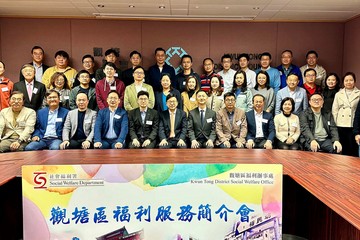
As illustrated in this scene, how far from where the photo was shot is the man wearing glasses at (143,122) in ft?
14.8

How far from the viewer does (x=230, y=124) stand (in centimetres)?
459

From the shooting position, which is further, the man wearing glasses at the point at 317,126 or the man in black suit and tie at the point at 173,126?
the man in black suit and tie at the point at 173,126

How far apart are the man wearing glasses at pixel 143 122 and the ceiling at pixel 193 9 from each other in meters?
1.66

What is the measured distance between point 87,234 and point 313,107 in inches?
142

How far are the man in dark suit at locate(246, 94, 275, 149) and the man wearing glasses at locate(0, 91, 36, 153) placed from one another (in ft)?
9.65

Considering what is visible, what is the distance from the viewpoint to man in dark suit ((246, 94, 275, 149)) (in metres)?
4.47

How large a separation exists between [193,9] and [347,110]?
114 inches

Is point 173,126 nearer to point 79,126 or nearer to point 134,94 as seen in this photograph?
point 134,94

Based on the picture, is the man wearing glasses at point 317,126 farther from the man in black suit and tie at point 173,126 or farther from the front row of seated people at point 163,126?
the man in black suit and tie at point 173,126

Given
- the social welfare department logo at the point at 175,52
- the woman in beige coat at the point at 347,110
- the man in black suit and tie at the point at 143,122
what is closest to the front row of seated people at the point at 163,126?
the man in black suit and tie at the point at 143,122

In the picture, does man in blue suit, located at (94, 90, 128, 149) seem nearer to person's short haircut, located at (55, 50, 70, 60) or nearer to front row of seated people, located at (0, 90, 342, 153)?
front row of seated people, located at (0, 90, 342, 153)

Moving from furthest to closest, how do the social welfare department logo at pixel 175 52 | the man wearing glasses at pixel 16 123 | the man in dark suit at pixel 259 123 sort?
the social welfare department logo at pixel 175 52 → the man in dark suit at pixel 259 123 → the man wearing glasses at pixel 16 123

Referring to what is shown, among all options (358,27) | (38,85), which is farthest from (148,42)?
(358,27)

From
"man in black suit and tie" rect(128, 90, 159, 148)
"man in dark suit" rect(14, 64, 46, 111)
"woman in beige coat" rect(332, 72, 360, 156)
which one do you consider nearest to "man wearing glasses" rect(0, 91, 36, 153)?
"man in dark suit" rect(14, 64, 46, 111)
